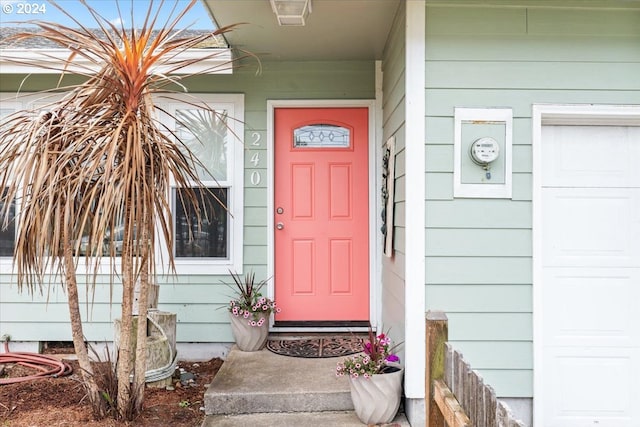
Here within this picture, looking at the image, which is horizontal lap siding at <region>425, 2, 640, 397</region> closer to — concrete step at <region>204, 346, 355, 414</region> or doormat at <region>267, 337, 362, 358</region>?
concrete step at <region>204, 346, 355, 414</region>

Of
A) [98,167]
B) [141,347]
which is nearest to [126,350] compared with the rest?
[141,347]

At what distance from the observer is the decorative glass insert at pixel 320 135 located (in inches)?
149

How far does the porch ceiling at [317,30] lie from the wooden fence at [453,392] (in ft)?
6.77

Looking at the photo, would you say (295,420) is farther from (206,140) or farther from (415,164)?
(206,140)

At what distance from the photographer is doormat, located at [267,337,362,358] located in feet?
10.6

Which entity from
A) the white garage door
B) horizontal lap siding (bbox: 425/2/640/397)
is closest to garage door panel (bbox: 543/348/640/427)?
the white garage door

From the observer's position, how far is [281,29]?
3076mm

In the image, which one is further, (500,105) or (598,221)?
(598,221)

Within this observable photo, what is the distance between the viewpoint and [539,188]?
2566mm

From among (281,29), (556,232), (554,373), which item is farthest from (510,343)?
(281,29)

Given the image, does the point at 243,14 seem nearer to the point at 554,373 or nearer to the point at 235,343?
the point at 235,343

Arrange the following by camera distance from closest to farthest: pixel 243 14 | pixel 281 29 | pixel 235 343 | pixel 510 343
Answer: pixel 510 343
pixel 243 14
pixel 281 29
pixel 235 343

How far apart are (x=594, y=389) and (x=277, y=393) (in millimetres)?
1894

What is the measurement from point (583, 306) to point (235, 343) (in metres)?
2.49
